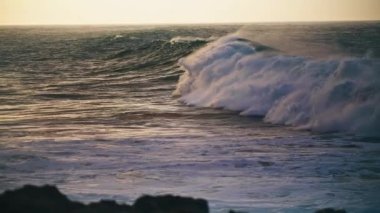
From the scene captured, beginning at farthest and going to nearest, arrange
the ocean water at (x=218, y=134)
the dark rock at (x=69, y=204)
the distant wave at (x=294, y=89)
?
the distant wave at (x=294, y=89), the ocean water at (x=218, y=134), the dark rock at (x=69, y=204)

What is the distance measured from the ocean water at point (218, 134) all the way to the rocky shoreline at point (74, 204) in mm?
588

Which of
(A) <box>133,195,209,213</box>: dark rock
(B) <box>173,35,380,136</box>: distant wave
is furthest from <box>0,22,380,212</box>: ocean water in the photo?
(A) <box>133,195,209,213</box>: dark rock

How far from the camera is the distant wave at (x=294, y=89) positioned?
18.7 feet

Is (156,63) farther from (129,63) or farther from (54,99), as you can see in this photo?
(54,99)

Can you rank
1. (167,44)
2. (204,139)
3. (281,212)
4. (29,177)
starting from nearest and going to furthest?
(281,212), (29,177), (204,139), (167,44)

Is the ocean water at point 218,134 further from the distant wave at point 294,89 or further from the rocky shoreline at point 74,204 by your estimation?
the rocky shoreline at point 74,204

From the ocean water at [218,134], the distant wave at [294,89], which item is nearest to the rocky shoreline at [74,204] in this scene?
the ocean water at [218,134]

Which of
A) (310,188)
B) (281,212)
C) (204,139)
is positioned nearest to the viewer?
(281,212)

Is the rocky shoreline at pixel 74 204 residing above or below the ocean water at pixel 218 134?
above

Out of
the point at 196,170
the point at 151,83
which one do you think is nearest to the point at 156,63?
the point at 151,83

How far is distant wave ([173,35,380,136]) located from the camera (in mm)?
5715

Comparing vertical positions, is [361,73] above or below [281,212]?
above

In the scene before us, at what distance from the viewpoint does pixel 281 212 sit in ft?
10.3

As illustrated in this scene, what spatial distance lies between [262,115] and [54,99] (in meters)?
3.46
